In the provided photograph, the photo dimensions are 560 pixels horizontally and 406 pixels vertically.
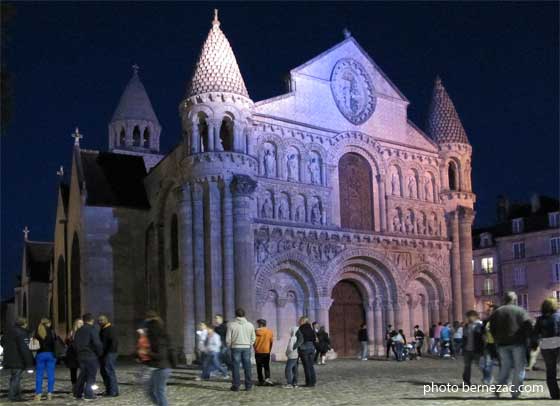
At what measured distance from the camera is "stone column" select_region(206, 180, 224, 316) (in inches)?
1077

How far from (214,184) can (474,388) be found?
1488cm

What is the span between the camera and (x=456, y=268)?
3538cm

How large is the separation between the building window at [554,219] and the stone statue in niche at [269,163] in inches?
1119

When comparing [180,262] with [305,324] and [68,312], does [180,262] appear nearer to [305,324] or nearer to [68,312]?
[305,324]

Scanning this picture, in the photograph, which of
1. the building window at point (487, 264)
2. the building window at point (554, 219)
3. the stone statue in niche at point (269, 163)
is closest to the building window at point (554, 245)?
the building window at point (554, 219)

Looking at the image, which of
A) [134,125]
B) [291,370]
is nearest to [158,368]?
[291,370]

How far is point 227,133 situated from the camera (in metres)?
29.7

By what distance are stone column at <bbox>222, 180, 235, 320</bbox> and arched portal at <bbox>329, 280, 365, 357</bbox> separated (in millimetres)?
6334

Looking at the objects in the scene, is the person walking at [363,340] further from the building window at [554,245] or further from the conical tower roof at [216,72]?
the building window at [554,245]

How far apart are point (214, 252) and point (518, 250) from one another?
32.8m

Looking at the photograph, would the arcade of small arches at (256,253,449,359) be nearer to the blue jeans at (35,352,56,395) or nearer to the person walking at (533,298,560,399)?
the blue jeans at (35,352,56,395)

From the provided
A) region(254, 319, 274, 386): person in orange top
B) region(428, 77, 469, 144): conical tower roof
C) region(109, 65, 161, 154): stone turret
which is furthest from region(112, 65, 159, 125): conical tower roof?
region(254, 319, 274, 386): person in orange top

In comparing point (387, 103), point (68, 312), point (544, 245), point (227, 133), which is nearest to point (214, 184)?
point (227, 133)

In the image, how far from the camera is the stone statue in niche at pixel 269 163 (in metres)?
30.4
